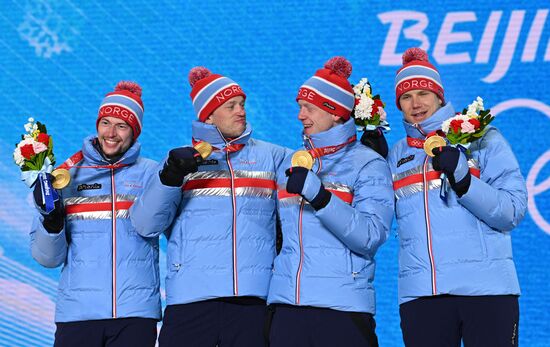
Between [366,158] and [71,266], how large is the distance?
1.07m

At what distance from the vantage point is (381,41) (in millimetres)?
4281

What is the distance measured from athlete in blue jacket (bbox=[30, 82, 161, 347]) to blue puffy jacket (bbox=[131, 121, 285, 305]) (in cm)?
10

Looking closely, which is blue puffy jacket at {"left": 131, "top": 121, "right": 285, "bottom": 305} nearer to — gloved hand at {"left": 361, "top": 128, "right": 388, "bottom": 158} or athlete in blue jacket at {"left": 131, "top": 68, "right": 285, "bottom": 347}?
athlete in blue jacket at {"left": 131, "top": 68, "right": 285, "bottom": 347}

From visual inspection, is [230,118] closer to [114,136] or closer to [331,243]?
[114,136]

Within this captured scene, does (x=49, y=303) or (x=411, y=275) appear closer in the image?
(x=411, y=275)

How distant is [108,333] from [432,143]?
1231mm

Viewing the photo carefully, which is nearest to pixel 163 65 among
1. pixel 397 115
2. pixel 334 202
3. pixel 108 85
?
pixel 108 85

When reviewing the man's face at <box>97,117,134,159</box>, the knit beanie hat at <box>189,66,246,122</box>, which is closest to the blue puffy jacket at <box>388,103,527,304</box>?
the knit beanie hat at <box>189,66,246,122</box>

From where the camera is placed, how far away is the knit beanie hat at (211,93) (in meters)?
3.09

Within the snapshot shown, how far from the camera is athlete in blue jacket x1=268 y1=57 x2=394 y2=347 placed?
2.68 meters

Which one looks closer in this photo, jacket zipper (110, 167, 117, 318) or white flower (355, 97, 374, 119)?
jacket zipper (110, 167, 117, 318)

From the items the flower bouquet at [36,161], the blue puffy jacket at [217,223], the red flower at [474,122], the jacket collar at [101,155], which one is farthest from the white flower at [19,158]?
the red flower at [474,122]

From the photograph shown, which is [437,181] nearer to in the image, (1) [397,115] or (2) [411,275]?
(2) [411,275]

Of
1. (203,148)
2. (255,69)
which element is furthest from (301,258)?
(255,69)
